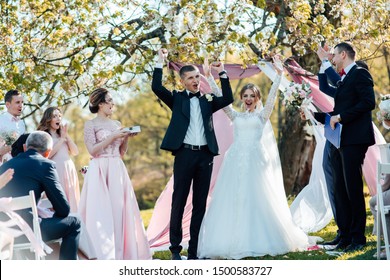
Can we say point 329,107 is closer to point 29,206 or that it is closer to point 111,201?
point 111,201

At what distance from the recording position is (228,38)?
8898 mm

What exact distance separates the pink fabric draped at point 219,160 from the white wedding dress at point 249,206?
1.01 metres

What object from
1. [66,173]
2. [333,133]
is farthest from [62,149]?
[333,133]

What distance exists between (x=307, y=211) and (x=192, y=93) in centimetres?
330

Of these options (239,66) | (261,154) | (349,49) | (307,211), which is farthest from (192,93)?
(307,211)

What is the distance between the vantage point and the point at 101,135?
295 inches

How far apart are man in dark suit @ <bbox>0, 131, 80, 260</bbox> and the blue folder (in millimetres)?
2749

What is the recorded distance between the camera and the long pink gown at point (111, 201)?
7426mm

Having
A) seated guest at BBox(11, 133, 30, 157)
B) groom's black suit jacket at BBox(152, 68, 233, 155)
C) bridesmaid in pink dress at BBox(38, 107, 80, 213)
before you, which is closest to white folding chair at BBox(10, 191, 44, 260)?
seated guest at BBox(11, 133, 30, 157)

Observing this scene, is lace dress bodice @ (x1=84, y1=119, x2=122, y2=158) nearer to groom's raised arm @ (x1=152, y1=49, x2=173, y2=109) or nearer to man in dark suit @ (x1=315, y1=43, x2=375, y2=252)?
groom's raised arm @ (x1=152, y1=49, x2=173, y2=109)

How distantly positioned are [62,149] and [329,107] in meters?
3.49

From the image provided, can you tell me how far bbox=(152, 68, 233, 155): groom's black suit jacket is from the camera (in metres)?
7.14

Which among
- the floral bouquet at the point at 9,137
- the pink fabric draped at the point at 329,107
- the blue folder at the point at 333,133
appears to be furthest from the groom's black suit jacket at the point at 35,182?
the pink fabric draped at the point at 329,107

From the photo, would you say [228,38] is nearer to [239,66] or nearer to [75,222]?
[239,66]
